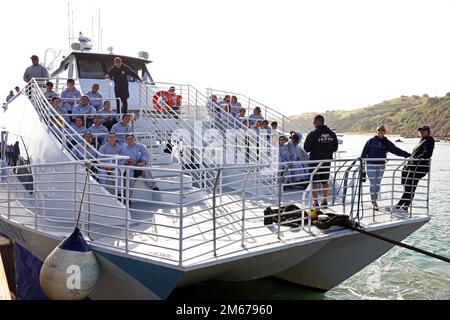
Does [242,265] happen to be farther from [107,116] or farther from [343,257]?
[107,116]

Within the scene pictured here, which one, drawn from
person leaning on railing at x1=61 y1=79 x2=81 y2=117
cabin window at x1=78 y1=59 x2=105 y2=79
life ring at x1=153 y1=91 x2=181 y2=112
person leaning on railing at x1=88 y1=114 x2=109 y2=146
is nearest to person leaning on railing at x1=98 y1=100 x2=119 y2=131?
person leaning on railing at x1=88 y1=114 x2=109 y2=146

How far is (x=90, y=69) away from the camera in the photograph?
41.8 ft

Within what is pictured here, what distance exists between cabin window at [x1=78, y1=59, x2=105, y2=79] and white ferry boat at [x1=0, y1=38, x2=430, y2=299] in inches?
1.1

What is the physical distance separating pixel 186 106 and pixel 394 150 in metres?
5.89

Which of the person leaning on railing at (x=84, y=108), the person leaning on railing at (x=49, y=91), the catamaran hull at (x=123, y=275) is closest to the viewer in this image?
the catamaran hull at (x=123, y=275)

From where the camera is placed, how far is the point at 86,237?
596 centimetres

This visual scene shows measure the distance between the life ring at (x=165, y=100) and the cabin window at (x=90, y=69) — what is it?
2028 millimetres

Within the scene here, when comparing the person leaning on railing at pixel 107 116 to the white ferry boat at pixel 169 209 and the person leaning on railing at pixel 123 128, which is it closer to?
the person leaning on railing at pixel 123 128

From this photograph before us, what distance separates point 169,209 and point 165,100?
4976mm

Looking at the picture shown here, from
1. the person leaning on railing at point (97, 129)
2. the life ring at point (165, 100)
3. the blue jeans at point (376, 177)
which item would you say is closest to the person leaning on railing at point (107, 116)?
the person leaning on railing at point (97, 129)

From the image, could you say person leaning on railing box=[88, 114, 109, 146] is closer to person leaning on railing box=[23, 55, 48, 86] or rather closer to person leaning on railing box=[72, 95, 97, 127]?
person leaning on railing box=[72, 95, 97, 127]

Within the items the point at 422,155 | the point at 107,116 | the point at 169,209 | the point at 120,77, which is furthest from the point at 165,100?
the point at 422,155

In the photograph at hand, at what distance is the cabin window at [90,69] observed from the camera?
41.5 ft
